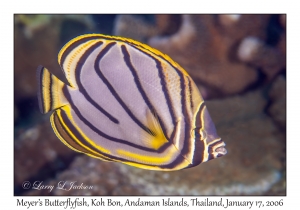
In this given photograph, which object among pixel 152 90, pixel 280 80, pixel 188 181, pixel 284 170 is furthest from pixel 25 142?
pixel 280 80

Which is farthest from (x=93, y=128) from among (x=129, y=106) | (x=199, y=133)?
(x=199, y=133)

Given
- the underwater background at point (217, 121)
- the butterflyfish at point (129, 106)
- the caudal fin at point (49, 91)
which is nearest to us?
the butterflyfish at point (129, 106)

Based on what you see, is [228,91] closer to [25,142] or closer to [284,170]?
[284,170]

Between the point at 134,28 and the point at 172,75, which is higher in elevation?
the point at 134,28

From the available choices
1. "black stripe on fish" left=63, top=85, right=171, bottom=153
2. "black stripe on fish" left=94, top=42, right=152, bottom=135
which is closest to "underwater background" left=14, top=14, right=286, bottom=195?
"black stripe on fish" left=63, top=85, right=171, bottom=153

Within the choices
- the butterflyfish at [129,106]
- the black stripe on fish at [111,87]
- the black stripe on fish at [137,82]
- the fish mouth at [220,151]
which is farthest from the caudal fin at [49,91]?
the fish mouth at [220,151]

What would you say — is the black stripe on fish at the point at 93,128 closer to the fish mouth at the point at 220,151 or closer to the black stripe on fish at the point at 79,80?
the black stripe on fish at the point at 79,80

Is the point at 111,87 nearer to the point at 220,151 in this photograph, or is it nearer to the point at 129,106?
the point at 129,106
